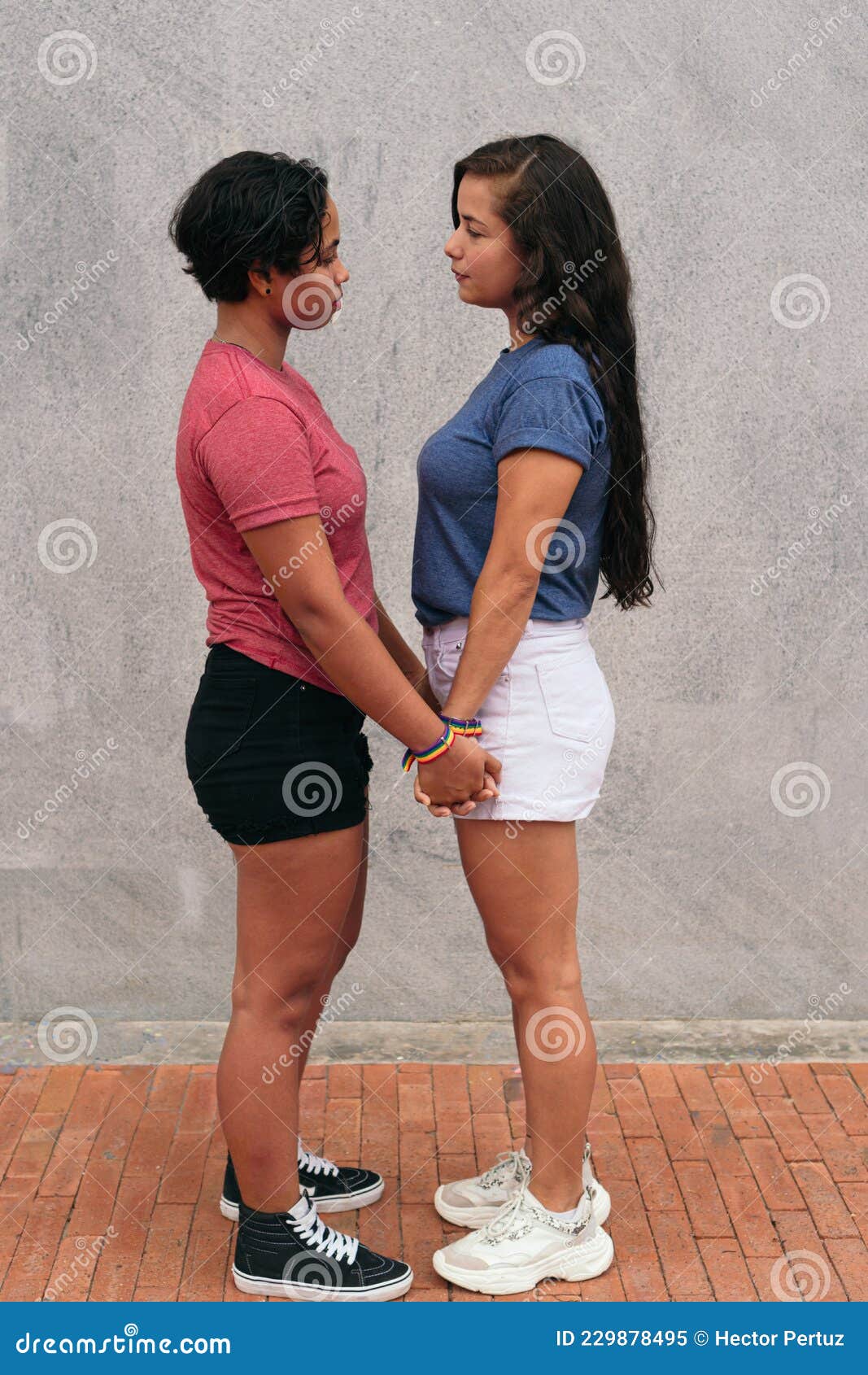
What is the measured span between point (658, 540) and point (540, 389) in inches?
56.0

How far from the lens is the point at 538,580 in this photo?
265cm

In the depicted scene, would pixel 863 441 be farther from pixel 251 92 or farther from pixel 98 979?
pixel 98 979

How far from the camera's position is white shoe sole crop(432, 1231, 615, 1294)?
113 inches

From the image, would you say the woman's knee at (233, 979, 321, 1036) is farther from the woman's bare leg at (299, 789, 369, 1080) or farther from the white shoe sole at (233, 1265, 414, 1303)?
the white shoe sole at (233, 1265, 414, 1303)

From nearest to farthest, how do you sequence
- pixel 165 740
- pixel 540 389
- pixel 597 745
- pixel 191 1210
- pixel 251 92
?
1. pixel 540 389
2. pixel 597 745
3. pixel 191 1210
4. pixel 251 92
5. pixel 165 740

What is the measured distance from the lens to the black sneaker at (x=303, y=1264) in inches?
112

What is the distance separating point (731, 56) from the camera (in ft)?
12.3

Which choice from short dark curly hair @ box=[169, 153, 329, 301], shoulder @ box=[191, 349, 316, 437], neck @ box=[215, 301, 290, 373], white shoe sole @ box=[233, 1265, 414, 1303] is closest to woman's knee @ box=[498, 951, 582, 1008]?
white shoe sole @ box=[233, 1265, 414, 1303]

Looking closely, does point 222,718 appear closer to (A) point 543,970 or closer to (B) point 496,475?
(B) point 496,475

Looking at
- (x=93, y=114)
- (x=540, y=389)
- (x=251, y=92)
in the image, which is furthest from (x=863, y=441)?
(x=93, y=114)

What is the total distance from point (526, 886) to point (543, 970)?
0.61 ft

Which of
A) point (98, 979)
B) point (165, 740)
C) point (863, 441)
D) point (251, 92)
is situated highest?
point (863, 441)

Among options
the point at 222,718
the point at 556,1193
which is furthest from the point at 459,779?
the point at 556,1193

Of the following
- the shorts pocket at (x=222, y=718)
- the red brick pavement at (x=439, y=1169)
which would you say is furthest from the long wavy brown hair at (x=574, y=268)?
the red brick pavement at (x=439, y=1169)
